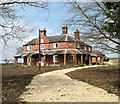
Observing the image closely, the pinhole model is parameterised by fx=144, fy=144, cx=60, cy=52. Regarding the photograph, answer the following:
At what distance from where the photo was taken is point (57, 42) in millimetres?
32219

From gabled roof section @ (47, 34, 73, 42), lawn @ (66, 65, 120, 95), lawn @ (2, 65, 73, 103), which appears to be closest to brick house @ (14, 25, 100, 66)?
gabled roof section @ (47, 34, 73, 42)

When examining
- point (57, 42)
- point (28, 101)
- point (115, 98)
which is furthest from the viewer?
point (57, 42)

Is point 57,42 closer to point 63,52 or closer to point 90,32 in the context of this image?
point 63,52

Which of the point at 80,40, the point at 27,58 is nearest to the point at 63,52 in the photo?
the point at 27,58

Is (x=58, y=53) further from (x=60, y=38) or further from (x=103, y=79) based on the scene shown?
(x=103, y=79)

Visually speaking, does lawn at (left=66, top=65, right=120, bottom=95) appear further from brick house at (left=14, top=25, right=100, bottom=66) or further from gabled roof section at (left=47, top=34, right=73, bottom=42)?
gabled roof section at (left=47, top=34, right=73, bottom=42)

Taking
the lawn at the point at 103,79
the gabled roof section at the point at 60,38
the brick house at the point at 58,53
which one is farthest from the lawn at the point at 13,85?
the gabled roof section at the point at 60,38

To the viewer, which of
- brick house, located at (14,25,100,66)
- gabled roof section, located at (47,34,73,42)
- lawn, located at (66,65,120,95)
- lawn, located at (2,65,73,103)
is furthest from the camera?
gabled roof section, located at (47,34,73,42)

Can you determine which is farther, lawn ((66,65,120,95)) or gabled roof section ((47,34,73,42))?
gabled roof section ((47,34,73,42))

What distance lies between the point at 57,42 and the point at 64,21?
74.2 ft

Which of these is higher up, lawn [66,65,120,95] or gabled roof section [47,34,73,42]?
gabled roof section [47,34,73,42]

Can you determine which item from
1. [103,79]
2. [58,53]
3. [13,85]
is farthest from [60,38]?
[13,85]

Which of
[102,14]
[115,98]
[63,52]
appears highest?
[102,14]

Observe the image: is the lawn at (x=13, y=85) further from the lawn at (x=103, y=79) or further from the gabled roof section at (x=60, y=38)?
the gabled roof section at (x=60, y=38)
